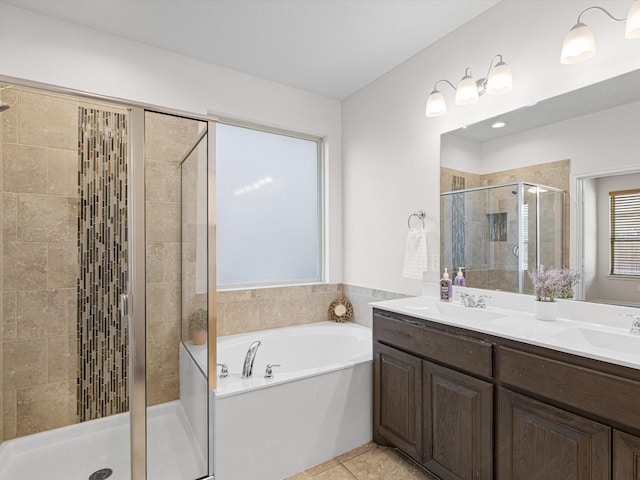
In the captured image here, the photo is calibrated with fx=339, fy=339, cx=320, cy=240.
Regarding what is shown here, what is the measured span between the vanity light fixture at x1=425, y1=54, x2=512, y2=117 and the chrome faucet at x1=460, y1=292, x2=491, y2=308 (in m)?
1.17

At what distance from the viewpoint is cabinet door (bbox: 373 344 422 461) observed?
6.13 ft

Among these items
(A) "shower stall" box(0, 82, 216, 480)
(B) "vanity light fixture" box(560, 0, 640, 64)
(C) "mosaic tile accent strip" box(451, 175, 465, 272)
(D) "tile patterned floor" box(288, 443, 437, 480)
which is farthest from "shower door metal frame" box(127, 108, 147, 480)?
(B) "vanity light fixture" box(560, 0, 640, 64)

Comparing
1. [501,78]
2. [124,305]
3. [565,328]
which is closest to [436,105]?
[501,78]

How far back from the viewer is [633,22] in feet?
4.42

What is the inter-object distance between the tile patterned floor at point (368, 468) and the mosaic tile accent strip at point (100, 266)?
1178 mm

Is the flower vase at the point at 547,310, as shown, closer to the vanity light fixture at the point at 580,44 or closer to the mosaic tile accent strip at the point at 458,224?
the mosaic tile accent strip at the point at 458,224

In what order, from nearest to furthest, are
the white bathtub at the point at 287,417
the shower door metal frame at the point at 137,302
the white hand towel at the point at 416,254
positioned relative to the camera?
the shower door metal frame at the point at 137,302 < the white bathtub at the point at 287,417 < the white hand towel at the point at 416,254

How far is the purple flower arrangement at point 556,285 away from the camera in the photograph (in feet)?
5.55

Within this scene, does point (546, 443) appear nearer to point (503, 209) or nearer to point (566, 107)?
point (503, 209)

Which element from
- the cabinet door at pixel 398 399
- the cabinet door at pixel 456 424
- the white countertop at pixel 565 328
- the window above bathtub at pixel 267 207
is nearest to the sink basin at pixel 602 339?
the white countertop at pixel 565 328

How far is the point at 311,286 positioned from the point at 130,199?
1.84 m

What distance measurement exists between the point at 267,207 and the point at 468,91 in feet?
5.97

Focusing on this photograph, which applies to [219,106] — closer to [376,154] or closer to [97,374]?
[376,154]

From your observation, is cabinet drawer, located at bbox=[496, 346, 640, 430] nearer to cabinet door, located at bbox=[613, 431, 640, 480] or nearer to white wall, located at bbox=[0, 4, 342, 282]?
cabinet door, located at bbox=[613, 431, 640, 480]
